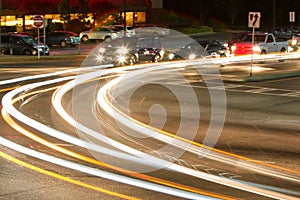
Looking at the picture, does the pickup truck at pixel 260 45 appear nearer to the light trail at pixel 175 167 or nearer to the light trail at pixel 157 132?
the light trail at pixel 157 132

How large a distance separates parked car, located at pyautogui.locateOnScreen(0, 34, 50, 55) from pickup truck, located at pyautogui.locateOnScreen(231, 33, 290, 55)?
1265 centimetres

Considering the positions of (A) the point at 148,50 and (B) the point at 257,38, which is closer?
(A) the point at 148,50

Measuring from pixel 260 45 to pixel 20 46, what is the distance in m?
15.7

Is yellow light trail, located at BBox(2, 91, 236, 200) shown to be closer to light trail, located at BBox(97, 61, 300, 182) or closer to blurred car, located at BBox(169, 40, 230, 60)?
light trail, located at BBox(97, 61, 300, 182)

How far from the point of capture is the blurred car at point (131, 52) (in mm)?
34469

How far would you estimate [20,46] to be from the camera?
41875mm

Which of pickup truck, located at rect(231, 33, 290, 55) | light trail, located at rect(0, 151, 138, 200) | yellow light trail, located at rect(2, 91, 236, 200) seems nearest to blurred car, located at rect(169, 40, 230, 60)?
pickup truck, located at rect(231, 33, 290, 55)

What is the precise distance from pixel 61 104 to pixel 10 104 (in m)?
1.43

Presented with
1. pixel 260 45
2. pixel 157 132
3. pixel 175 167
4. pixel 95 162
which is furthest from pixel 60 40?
pixel 175 167

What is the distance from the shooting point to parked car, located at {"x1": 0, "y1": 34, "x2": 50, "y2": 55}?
137 feet

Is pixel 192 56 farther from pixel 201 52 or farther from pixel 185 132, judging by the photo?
pixel 185 132

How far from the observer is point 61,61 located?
37844 mm

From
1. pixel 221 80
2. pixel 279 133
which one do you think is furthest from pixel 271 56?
pixel 279 133

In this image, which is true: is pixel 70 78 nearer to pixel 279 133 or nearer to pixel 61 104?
pixel 61 104
